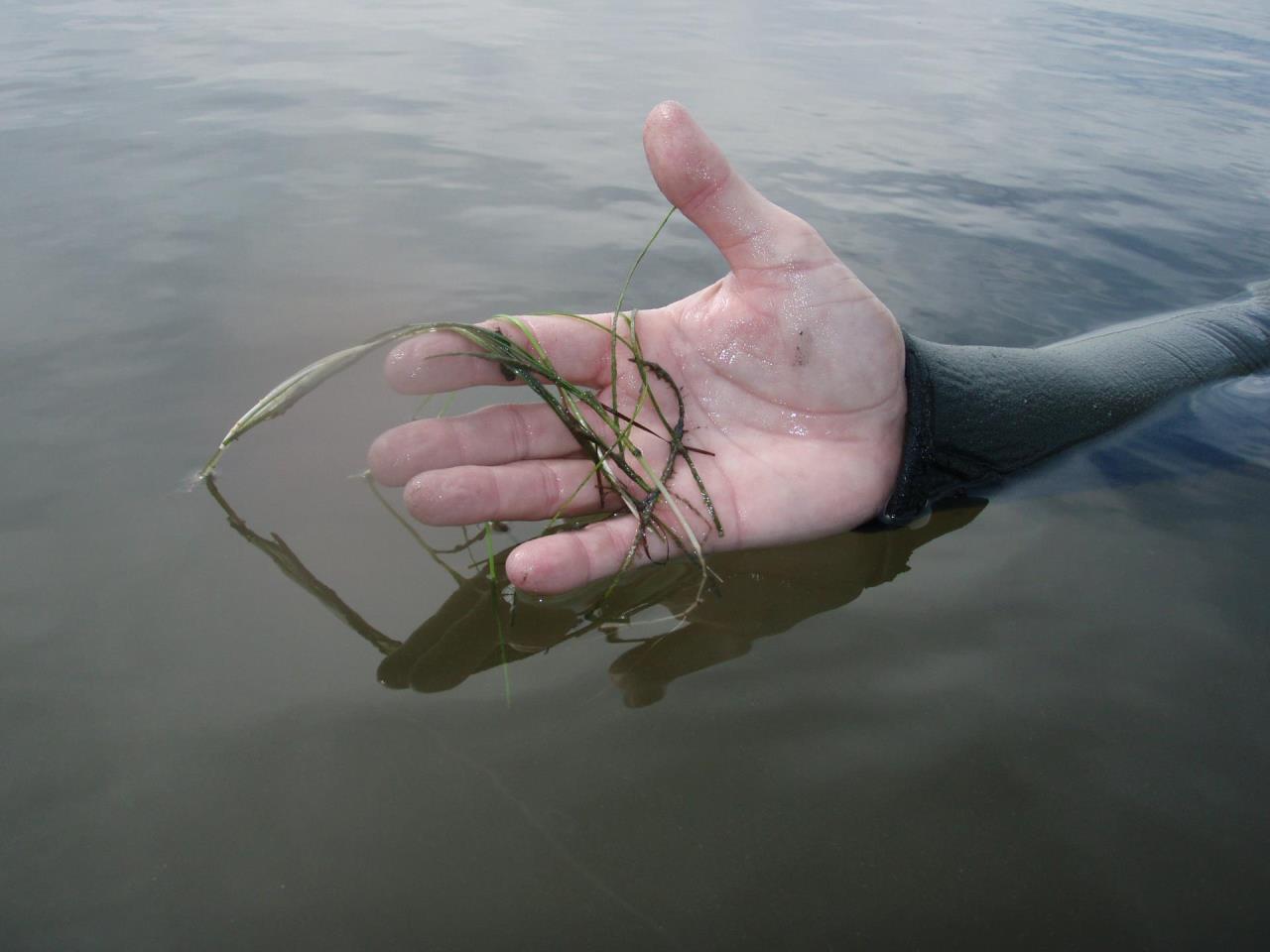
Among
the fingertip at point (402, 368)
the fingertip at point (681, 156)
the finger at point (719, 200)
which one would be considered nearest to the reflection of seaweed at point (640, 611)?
the fingertip at point (402, 368)

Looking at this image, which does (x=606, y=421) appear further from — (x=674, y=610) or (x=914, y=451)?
(x=914, y=451)

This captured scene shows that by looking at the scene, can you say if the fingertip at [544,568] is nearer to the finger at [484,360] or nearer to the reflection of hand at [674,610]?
the reflection of hand at [674,610]

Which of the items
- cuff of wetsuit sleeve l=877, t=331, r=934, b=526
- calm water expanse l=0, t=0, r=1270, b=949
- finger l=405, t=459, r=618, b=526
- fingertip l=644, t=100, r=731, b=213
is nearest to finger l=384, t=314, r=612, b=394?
finger l=405, t=459, r=618, b=526

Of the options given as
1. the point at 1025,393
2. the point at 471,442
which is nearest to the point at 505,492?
the point at 471,442

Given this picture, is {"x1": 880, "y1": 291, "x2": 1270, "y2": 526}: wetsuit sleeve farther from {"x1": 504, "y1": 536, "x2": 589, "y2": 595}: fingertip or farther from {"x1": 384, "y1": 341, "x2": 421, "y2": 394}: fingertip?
{"x1": 384, "y1": 341, "x2": 421, "y2": 394}: fingertip

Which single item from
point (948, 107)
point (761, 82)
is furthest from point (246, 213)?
point (948, 107)
